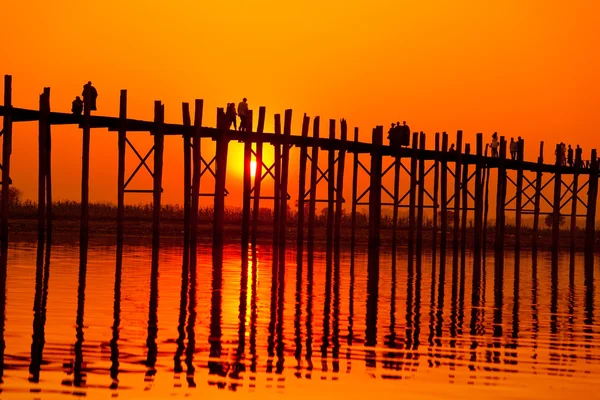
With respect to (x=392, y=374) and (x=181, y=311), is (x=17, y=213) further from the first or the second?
(x=392, y=374)

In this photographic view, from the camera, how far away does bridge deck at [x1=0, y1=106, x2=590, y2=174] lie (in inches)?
1190


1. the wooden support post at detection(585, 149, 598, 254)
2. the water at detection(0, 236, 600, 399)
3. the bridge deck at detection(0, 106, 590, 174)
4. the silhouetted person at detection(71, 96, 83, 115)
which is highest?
the silhouetted person at detection(71, 96, 83, 115)

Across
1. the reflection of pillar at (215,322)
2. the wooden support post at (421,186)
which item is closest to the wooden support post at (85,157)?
the reflection of pillar at (215,322)

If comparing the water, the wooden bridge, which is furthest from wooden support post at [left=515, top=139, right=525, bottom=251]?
the water

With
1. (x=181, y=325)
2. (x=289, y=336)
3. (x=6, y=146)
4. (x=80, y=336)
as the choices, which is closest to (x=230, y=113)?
(x=6, y=146)

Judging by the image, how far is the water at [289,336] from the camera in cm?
1122

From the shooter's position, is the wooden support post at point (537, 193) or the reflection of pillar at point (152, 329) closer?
the reflection of pillar at point (152, 329)

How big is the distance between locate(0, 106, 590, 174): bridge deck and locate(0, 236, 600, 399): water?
6.24 m

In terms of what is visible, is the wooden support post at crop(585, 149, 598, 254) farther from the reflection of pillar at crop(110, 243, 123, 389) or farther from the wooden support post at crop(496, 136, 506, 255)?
the reflection of pillar at crop(110, 243, 123, 389)

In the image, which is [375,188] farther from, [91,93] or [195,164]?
[91,93]

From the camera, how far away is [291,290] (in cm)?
2088

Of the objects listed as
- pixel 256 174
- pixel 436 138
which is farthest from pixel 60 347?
pixel 436 138

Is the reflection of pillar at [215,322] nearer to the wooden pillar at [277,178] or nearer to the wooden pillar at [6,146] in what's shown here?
the wooden pillar at [6,146]

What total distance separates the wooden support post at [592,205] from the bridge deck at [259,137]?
1341 mm
